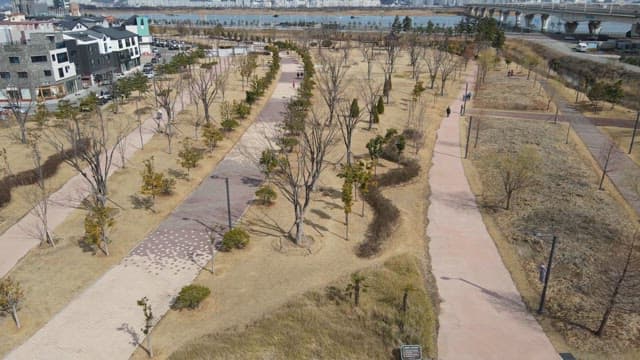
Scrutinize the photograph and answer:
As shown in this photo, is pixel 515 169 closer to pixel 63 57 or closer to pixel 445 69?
pixel 445 69

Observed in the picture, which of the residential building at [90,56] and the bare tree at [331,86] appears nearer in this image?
the bare tree at [331,86]

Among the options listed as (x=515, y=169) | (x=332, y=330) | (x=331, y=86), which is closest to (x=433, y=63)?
(x=331, y=86)

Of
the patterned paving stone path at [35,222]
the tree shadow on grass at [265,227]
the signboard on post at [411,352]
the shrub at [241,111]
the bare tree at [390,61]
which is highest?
the bare tree at [390,61]

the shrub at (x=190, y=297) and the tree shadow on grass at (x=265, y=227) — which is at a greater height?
the shrub at (x=190, y=297)

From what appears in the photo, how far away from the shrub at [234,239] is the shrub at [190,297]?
324 centimetres

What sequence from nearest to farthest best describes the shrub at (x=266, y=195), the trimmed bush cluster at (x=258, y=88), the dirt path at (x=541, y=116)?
the shrub at (x=266, y=195) → the dirt path at (x=541, y=116) → the trimmed bush cluster at (x=258, y=88)

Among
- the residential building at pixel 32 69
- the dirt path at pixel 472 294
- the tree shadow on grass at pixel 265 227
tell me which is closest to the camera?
the dirt path at pixel 472 294

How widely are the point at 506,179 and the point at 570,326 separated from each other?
9.85 m

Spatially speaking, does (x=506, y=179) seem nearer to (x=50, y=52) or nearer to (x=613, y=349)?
(x=613, y=349)

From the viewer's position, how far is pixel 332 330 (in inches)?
571

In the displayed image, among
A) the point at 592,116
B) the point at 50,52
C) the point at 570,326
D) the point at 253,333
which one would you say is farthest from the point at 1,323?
the point at 592,116

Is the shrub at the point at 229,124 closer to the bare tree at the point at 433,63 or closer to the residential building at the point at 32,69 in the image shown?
the residential building at the point at 32,69

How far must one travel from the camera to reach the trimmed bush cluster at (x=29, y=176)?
2334 centimetres

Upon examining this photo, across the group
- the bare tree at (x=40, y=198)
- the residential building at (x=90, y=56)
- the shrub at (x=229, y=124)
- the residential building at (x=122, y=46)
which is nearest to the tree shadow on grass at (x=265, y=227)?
the bare tree at (x=40, y=198)
